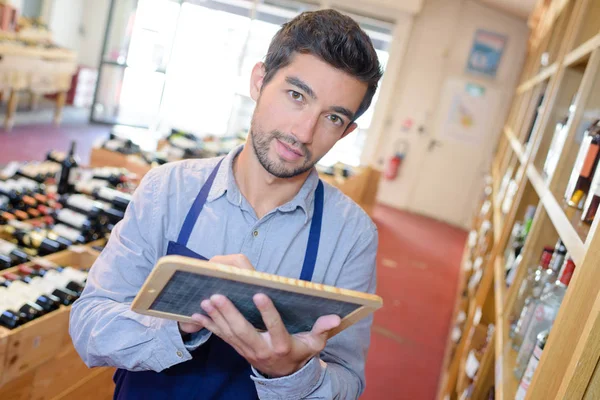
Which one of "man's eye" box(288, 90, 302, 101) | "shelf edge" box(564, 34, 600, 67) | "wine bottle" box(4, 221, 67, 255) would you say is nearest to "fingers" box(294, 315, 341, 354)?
"man's eye" box(288, 90, 302, 101)

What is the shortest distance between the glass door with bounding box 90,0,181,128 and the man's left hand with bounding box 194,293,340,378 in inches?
366

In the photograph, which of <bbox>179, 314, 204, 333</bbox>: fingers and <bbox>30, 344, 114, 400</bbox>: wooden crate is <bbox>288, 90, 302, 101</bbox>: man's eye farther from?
<bbox>30, 344, 114, 400</bbox>: wooden crate

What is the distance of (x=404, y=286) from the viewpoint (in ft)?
19.5

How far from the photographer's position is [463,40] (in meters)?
9.17

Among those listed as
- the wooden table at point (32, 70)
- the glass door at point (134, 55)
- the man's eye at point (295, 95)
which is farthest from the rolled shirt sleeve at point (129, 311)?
the glass door at point (134, 55)

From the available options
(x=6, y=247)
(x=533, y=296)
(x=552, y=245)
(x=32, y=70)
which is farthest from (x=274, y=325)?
(x=32, y=70)

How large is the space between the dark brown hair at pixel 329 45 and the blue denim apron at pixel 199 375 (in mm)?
356

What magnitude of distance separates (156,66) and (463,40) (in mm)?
4769

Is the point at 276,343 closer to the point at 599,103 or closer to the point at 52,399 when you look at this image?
the point at 52,399

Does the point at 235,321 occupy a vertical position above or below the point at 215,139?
above

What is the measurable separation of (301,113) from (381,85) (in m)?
8.26

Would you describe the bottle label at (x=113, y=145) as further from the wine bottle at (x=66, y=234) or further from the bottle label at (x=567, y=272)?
the bottle label at (x=567, y=272)

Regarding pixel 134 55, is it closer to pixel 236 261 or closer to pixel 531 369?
pixel 531 369

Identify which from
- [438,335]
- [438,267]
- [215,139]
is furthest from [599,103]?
[438,267]
